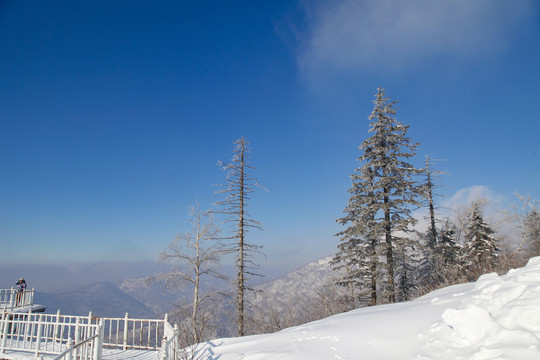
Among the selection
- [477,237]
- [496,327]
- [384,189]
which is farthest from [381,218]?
[477,237]

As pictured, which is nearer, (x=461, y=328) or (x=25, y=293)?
(x=461, y=328)

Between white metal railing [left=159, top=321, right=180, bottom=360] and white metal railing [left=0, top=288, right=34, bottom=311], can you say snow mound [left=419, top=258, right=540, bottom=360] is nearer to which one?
white metal railing [left=159, top=321, right=180, bottom=360]

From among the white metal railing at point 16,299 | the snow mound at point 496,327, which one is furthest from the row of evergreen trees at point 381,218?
the white metal railing at point 16,299

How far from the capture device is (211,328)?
1792 cm

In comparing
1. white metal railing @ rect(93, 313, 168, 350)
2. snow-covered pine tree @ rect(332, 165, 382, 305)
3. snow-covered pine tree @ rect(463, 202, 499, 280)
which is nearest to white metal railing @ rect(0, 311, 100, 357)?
white metal railing @ rect(93, 313, 168, 350)

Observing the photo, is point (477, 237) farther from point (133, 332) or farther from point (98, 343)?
point (98, 343)

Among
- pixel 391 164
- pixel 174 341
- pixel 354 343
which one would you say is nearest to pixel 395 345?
pixel 354 343

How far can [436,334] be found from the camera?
591 cm

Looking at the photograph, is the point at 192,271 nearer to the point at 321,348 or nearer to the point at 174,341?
the point at 174,341

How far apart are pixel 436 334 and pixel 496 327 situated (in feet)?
3.94

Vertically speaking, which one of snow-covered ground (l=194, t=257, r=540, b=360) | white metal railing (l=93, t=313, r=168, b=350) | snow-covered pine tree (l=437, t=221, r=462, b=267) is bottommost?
white metal railing (l=93, t=313, r=168, b=350)

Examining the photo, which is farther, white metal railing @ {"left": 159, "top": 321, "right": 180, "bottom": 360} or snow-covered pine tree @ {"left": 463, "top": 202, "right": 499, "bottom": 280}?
snow-covered pine tree @ {"left": 463, "top": 202, "right": 499, "bottom": 280}

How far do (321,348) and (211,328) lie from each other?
526 inches

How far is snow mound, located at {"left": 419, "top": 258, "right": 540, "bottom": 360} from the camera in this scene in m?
4.51
